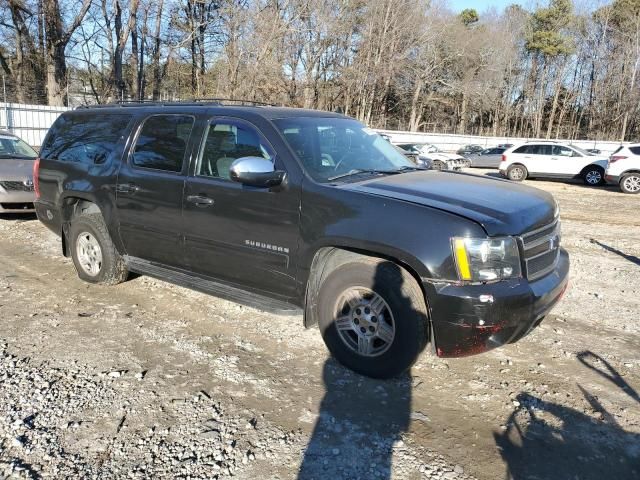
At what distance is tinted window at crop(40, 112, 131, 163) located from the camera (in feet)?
17.4

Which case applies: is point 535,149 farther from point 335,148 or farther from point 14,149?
point 335,148

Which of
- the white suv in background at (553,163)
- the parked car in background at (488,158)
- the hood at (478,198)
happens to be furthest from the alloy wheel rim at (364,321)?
Result: the parked car in background at (488,158)

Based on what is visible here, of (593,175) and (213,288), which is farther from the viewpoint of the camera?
(593,175)

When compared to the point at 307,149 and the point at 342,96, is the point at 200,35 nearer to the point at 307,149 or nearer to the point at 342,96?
the point at 342,96

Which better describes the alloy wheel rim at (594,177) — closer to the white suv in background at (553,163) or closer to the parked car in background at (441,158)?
the white suv in background at (553,163)

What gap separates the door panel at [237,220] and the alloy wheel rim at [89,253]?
5.06 ft

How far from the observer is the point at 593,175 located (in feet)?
66.6

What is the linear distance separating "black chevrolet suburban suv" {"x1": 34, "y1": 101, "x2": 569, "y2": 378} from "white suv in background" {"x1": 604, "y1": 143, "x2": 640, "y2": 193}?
15.4 metres

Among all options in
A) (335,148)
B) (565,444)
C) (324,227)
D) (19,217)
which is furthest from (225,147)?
(19,217)

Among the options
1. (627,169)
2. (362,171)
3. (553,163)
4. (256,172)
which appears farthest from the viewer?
(553,163)

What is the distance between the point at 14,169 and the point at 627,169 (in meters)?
17.4

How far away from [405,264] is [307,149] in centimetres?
130

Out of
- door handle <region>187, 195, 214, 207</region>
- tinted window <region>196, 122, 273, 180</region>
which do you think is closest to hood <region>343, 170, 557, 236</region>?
tinted window <region>196, 122, 273, 180</region>

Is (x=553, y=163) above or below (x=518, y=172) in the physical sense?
above
